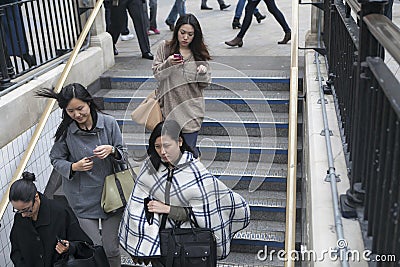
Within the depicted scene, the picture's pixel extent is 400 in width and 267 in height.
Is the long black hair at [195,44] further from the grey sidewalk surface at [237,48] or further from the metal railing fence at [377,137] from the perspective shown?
the grey sidewalk surface at [237,48]

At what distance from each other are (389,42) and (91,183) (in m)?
2.72

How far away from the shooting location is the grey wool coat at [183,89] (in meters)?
4.47

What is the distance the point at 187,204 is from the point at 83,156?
1096 mm

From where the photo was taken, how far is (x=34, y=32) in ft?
20.6

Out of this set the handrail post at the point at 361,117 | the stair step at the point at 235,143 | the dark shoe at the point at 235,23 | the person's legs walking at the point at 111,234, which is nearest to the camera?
the handrail post at the point at 361,117

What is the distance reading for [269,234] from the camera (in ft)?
16.7

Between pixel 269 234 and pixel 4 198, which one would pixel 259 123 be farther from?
pixel 4 198

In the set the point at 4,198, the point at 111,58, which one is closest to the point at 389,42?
the point at 4,198

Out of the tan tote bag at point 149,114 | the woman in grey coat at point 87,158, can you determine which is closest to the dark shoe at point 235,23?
the tan tote bag at point 149,114

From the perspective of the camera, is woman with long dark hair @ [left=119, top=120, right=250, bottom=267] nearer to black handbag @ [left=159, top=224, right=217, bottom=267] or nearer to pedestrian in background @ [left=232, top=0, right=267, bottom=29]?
black handbag @ [left=159, top=224, right=217, bottom=267]

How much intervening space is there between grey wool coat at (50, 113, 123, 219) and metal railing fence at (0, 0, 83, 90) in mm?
1646

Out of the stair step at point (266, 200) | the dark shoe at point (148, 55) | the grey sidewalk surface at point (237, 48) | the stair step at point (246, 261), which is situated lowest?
the stair step at point (246, 261)

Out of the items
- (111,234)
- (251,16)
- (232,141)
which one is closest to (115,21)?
(251,16)

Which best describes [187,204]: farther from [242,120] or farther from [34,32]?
[34,32]
